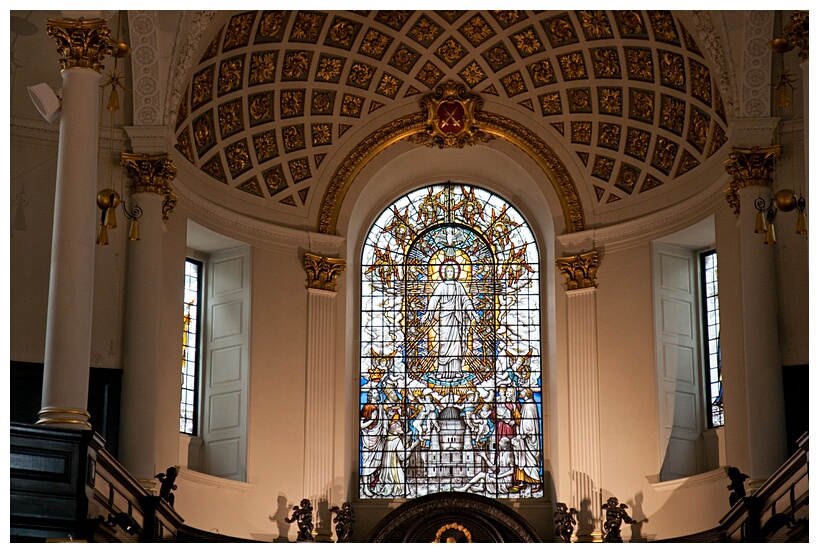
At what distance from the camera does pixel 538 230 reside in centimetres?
2278

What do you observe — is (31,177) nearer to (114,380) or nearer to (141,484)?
(114,380)


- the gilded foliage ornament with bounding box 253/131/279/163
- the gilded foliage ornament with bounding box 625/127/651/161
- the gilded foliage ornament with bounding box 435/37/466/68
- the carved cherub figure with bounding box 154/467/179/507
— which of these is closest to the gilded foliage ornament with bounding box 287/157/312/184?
the gilded foliage ornament with bounding box 253/131/279/163

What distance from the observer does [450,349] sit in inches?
871

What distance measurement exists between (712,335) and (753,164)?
360 centimetres

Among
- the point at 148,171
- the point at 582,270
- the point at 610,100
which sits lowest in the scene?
the point at 582,270

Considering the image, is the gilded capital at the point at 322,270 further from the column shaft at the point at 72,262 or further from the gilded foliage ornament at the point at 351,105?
the column shaft at the point at 72,262

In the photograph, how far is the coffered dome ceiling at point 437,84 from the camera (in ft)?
67.7

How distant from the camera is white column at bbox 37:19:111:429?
45.9ft

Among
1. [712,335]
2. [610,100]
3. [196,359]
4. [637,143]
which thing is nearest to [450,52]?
[610,100]

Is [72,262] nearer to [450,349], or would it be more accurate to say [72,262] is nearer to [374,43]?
[374,43]

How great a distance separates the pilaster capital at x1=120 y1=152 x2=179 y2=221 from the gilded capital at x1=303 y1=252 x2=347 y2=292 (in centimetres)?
336

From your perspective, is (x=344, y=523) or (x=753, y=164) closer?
(x=753, y=164)

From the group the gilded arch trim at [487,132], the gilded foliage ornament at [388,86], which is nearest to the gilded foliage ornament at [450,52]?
the gilded foliage ornament at [388,86]

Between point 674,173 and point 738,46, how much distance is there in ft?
9.85
